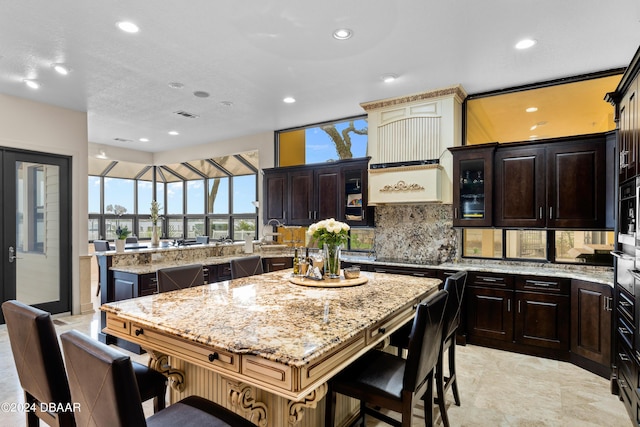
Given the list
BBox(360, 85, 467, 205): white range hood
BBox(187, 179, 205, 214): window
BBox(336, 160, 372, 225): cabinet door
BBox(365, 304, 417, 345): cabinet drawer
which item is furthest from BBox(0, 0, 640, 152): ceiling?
BBox(187, 179, 205, 214): window

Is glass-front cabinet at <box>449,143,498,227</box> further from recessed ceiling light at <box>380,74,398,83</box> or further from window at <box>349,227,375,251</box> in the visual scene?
window at <box>349,227,375,251</box>

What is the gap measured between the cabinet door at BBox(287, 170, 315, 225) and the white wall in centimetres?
316

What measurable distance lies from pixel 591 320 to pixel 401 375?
100.0 inches

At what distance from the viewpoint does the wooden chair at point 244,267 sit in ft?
11.0

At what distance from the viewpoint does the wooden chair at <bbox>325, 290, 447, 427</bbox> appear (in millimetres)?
1674

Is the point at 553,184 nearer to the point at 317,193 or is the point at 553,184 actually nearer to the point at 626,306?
the point at 626,306

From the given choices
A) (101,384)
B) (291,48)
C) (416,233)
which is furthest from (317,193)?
(101,384)

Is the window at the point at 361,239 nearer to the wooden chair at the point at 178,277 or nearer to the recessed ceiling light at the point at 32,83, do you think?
the wooden chair at the point at 178,277

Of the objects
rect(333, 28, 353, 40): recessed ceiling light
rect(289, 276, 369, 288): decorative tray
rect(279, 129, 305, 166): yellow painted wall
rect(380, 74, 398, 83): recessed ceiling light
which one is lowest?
rect(289, 276, 369, 288): decorative tray

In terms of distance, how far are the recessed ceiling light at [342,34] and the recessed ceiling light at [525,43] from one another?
1.56 meters

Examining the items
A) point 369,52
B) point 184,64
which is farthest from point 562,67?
point 184,64

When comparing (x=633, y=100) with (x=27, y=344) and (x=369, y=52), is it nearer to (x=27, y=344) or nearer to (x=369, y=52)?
(x=369, y=52)

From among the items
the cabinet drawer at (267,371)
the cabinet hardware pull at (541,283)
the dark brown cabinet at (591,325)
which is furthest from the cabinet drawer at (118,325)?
the dark brown cabinet at (591,325)

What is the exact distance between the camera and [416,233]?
4.83 m
